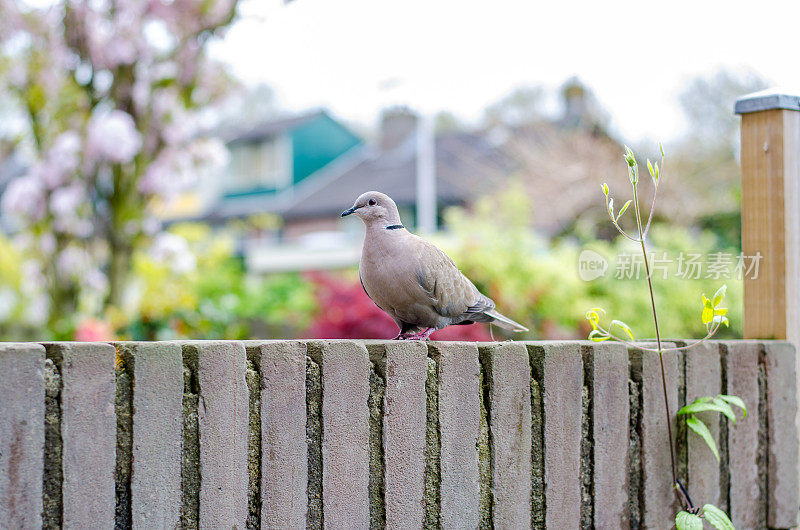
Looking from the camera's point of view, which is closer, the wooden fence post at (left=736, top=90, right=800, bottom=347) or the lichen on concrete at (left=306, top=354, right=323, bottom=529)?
the lichen on concrete at (left=306, top=354, right=323, bottom=529)

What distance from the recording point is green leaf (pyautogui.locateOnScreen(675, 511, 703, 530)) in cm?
175

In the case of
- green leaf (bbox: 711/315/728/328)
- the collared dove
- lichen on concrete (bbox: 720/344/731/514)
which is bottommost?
lichen on concrete (bbox: 720/344/731/514)

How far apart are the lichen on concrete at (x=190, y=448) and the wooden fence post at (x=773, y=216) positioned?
1758 mm

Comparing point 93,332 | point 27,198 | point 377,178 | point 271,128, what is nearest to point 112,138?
Answer: point 27,198

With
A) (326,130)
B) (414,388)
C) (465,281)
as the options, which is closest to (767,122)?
(465,281)

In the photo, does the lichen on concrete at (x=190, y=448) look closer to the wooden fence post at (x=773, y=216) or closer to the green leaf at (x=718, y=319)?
the green leaf at (x=718, y=319)

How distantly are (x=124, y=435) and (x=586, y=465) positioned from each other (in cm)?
107

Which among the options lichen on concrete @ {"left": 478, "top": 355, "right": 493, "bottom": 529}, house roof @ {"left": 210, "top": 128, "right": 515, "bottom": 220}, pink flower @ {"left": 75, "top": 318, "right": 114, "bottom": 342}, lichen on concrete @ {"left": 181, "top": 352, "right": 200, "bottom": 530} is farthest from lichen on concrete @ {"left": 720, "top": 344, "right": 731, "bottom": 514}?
house roof @ {"left": 210, "top": 128, "right": 515, "bottom": 220}

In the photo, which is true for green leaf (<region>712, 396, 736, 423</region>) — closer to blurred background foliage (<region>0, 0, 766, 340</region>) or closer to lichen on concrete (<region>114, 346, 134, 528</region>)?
lichen on concrete (<region>114, 346, 134, 528</region>)


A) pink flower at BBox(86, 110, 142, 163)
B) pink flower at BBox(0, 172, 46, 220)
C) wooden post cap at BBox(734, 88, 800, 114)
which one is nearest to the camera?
wooden post cap at BBox(734, 88, 800, 114)

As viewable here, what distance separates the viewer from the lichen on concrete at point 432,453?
154cm

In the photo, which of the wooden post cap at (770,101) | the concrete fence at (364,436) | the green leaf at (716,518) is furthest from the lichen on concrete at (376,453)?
the wooden post cap at (770,101)

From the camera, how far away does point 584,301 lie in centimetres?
633

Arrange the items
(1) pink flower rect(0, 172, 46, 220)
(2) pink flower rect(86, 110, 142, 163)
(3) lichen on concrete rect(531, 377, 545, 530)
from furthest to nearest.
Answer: (1) pink flower rect(0, 172, 46, 220)
(2) pink flower rect(86, 110, 142, 163)
(3) lichen on concrete rect(531, 377, 545, 530)
